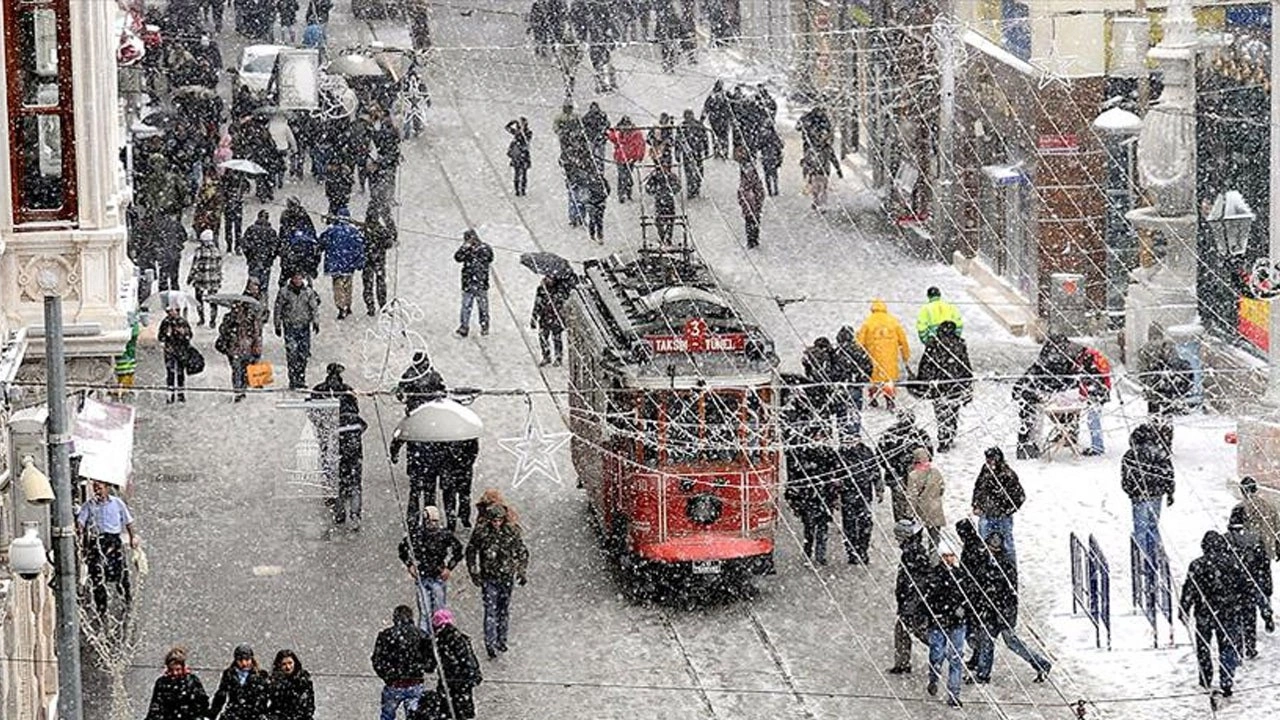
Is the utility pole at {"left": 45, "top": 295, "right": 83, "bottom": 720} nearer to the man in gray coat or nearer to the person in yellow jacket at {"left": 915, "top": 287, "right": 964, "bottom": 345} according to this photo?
the man in gray coat

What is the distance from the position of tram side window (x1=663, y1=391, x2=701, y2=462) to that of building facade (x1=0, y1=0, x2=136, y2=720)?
541cm

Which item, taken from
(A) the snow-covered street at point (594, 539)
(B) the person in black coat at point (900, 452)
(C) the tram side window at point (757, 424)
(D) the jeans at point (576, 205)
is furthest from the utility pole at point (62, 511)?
(D) the jeans at point (576, 205)

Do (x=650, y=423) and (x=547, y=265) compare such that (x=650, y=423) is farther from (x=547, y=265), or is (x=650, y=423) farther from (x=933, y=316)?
(x=933, y=316)

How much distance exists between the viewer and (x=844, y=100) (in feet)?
157

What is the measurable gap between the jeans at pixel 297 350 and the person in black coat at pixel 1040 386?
727 centimetres

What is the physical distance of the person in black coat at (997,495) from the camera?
28469 mm

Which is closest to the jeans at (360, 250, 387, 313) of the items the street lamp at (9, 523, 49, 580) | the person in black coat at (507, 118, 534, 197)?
the person in black coat at (507, 118, 534, 197)

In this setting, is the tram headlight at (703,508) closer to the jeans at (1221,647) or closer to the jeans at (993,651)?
the jeans at (993,651)

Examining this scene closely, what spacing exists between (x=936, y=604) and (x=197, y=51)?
26503mm

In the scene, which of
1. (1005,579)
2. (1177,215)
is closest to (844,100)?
(1177,215)

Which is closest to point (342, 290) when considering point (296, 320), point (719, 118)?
point (296, 320)

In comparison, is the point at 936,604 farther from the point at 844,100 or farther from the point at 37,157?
the point at 844,100

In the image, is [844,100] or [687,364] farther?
[844,100]

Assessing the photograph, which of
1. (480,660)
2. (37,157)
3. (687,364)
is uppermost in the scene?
(37,157)
